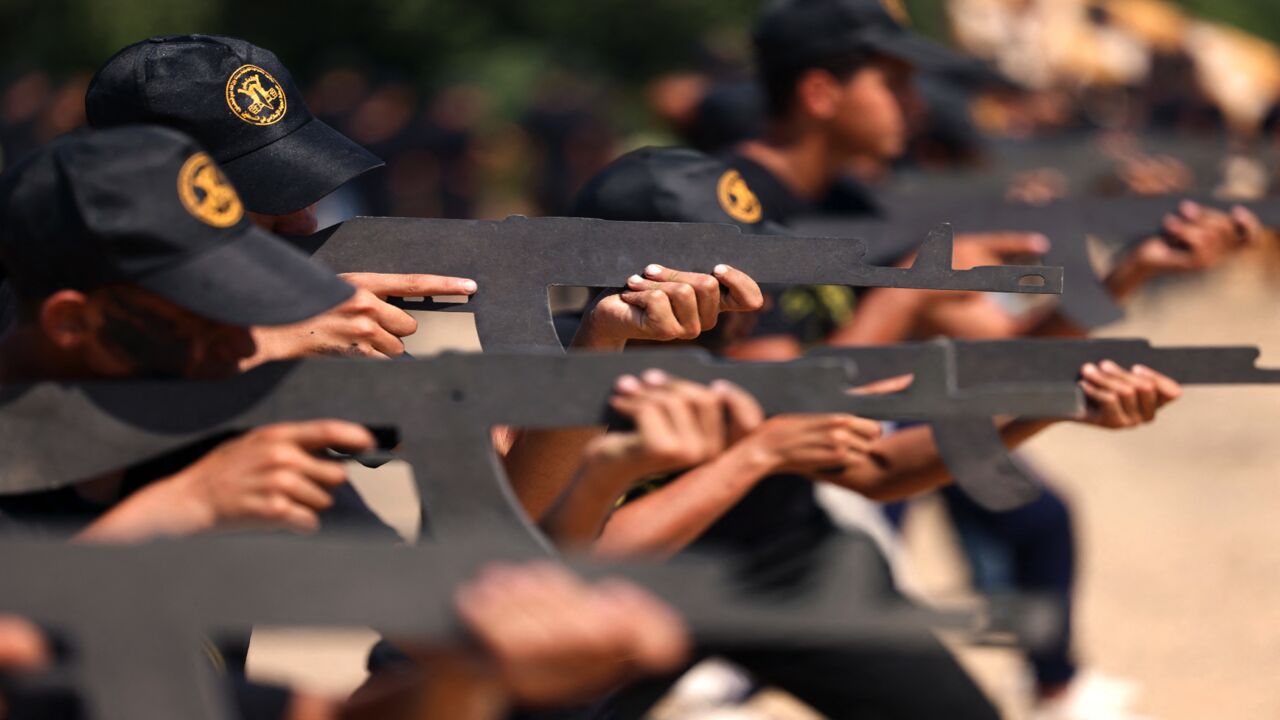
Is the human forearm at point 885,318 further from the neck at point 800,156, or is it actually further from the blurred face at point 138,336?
the blurred face at point 138,336

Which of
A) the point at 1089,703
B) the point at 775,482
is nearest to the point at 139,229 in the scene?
the point at 775,482

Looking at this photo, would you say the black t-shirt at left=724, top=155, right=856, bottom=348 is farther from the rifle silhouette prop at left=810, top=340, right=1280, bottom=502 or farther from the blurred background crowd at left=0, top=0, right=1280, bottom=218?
the blurred background crowd at left=0, top=0, right=1280, bottom=218

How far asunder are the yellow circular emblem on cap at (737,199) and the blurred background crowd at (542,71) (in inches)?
290

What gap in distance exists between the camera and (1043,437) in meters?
11.5

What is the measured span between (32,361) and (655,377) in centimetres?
87

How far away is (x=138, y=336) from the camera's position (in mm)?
2314

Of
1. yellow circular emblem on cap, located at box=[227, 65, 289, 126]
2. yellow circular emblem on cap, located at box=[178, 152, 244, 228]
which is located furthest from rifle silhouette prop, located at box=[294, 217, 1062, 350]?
yellow circular emblem on cap, located at box=[178, 152, 244, 228]

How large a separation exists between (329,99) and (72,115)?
381cm

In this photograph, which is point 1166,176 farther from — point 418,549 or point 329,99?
point 329,99

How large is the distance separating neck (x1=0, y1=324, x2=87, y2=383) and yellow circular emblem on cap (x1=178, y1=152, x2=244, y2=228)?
30 cm

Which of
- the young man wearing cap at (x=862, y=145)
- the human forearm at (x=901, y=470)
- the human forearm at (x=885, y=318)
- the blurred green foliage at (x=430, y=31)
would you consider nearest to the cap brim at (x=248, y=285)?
the human forearm at (x=901, y=470)

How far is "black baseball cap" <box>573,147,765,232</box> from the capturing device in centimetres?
339

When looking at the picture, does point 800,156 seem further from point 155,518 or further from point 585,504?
point 155,518

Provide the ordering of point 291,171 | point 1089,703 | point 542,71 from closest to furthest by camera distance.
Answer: point 291,171 → point 1089,703 → point 542,71
